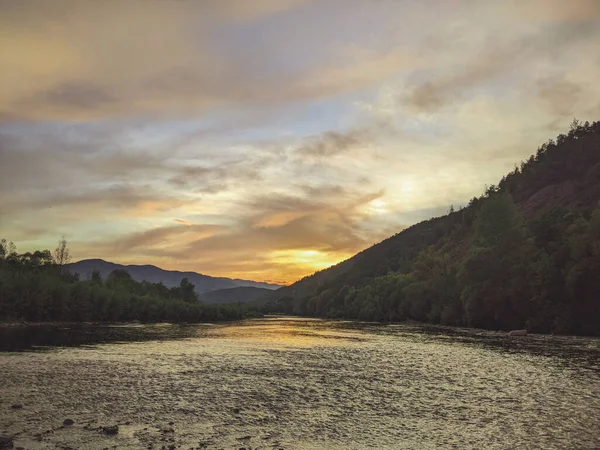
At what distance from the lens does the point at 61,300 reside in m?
126

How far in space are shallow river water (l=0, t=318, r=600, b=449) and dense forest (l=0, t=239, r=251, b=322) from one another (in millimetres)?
77292

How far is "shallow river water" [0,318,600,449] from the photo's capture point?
20422 mm

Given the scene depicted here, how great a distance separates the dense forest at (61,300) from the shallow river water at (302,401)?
77292mm

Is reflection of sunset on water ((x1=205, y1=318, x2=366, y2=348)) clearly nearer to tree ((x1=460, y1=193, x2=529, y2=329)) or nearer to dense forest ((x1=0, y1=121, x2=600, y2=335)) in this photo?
tree ((x1=460, y1=193, x2=529, y2=329))

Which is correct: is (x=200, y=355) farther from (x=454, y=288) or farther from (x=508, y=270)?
(x=454, y=288)

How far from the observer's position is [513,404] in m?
27.6

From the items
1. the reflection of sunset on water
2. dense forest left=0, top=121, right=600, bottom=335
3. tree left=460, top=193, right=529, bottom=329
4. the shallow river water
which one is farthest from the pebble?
tree left=460, top=193, right=529, bottom=329

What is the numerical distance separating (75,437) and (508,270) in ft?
320

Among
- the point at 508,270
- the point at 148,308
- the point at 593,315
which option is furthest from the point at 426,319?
the point at 148,308

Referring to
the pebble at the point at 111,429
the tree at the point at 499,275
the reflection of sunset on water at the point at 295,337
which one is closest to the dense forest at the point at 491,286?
the tree at the point at 499,275

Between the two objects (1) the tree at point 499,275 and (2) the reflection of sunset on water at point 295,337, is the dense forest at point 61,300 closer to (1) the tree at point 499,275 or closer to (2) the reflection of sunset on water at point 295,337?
(2) the reflection of sunset on water at point 295,337

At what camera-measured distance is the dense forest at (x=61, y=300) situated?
11512cm

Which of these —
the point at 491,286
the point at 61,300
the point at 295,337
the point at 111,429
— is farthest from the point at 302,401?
the point at 61,300

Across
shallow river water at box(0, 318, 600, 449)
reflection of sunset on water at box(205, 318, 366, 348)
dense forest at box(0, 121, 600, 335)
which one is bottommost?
reflection of sunset on water at box(205, 318, 366, 348)
